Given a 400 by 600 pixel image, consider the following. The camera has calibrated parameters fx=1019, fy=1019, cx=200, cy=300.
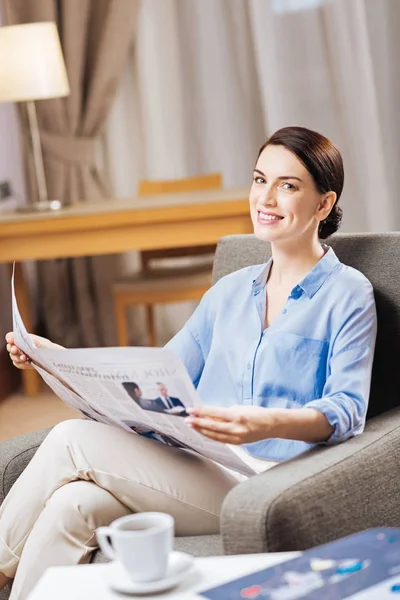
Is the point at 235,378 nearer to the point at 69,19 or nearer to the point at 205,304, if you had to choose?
the point at 205,304

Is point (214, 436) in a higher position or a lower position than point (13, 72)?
lower

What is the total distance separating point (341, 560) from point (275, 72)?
3720mm

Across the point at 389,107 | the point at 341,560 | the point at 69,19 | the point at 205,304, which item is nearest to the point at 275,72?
the point at 389,107

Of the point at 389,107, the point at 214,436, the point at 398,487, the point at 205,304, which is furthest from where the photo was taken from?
Answer: the point at 389,107

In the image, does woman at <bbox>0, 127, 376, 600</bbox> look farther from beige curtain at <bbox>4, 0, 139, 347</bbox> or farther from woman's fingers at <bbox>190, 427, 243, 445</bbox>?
beige curtain at <bbox>4, 0, 139, 347</bbox>

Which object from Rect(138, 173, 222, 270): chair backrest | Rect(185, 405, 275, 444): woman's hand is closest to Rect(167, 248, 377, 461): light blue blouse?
Rect(185, 405, 275, 444): woman's hand

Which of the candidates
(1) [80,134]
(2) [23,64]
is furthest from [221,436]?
(1) [80,134]

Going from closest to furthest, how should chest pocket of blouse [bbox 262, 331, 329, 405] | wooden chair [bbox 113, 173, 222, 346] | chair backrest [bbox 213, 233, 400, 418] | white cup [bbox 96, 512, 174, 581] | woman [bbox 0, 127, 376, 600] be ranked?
1. white cup [bbox 96, 512, 174, 581]
2. woman [bbox 0, 127, 376, 600]
3. chest pocket of blouse [bbox 262, 331, 329, 405]
4. chair backrest [bbox 213, 233, 400, 418]
5. wooden chair [bbox 113, 173, 222, 346]

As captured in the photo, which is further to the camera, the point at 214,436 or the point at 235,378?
the point at 235,378

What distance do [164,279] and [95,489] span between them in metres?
2.49

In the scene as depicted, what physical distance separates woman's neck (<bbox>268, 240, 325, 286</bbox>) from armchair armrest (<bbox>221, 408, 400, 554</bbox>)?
0.34 meters

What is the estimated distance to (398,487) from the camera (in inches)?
60.9

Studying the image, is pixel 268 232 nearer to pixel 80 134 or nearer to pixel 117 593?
pixel 117 593

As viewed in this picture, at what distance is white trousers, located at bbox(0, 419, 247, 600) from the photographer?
61.1 inches
